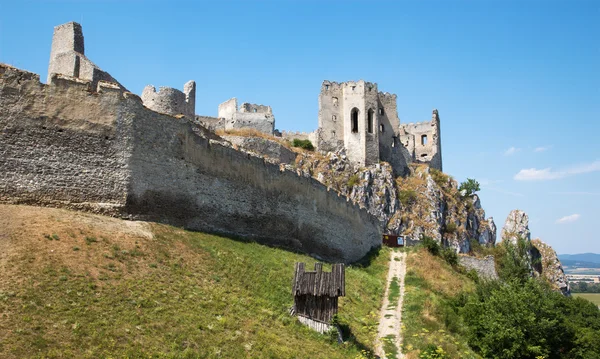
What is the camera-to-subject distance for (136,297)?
16.6 metres

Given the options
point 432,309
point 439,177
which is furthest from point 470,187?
point 432,309

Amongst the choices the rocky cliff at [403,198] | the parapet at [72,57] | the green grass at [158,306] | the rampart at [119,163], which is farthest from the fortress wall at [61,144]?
the rocky cliff at [403,198]

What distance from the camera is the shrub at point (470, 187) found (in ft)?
229

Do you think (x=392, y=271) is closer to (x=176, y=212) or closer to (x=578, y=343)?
(x=578, y=343)

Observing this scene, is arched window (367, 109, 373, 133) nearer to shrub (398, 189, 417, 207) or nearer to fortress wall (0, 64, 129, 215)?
shrub (398, 189, 417, 207)

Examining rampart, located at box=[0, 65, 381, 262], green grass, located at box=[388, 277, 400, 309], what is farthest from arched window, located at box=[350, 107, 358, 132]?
rampart, located at box=[0, 65, 381, 262]

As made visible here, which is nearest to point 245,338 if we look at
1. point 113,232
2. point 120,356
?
point 120,356

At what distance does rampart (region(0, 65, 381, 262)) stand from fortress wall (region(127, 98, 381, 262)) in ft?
0.15

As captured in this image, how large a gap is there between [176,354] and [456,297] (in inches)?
777

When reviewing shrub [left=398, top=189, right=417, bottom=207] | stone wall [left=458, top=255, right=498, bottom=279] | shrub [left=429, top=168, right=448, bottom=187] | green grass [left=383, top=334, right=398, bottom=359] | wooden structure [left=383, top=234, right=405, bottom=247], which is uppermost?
shrub [left=429, top=168, right=448, bottom=187]

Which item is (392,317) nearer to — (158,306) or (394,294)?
(394,294)

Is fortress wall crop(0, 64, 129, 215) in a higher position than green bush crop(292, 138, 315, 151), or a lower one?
lower

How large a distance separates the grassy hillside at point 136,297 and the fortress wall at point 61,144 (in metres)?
0.98

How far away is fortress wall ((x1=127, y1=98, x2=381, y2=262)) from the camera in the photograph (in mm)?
22703
